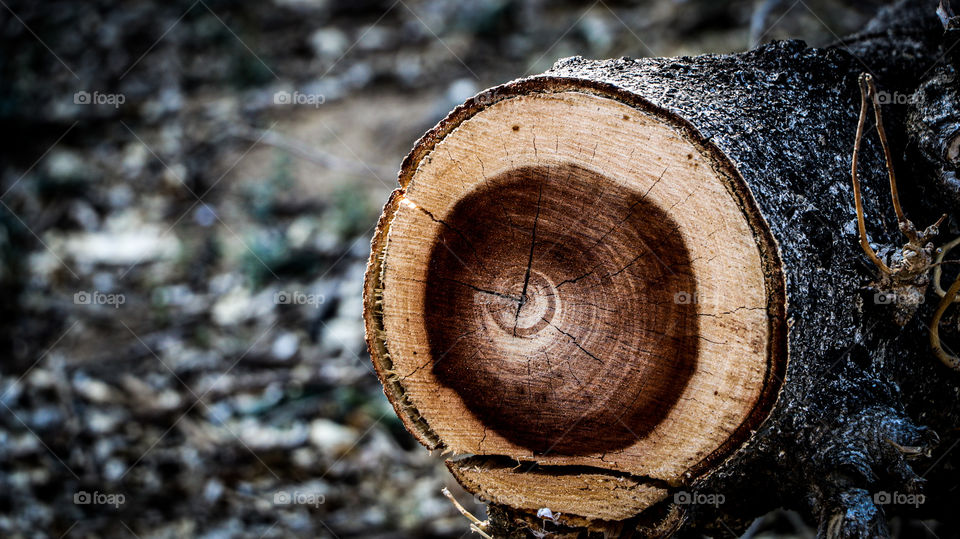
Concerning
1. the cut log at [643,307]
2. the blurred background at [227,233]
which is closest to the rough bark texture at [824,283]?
the cut log at [643,307]

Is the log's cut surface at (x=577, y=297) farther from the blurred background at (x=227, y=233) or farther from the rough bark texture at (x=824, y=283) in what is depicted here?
the blurred background at (x=227, y=233)

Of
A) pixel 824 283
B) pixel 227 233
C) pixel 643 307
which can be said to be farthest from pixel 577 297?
pixel 227 233

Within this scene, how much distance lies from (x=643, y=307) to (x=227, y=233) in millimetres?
2994

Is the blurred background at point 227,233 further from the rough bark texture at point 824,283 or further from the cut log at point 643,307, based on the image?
the cut log at point 643,307

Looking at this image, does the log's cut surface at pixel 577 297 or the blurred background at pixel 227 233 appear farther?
the blurred background at pixel 227 233

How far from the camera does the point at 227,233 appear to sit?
12.1 ft

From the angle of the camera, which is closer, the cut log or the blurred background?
the cut log

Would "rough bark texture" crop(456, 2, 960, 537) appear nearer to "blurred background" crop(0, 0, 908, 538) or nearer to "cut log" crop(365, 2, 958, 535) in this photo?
"cut log" crop(365, 2, 958, 535)

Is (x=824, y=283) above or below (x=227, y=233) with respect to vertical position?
below

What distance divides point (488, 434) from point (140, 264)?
2877mm

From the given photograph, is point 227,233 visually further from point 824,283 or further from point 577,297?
point 824,283

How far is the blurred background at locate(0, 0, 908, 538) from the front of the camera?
2.65 meters

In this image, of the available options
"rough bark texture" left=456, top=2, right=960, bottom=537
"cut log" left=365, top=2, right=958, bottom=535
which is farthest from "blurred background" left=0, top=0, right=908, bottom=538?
"cut log" left=365, top=2, right=958, bottom=535

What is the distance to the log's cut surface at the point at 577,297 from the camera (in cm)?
119
